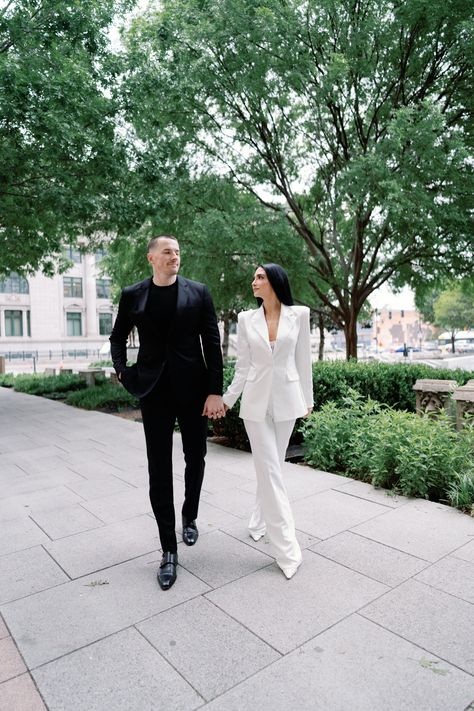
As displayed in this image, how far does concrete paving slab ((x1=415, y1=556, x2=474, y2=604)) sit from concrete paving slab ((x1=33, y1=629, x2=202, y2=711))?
1.69m

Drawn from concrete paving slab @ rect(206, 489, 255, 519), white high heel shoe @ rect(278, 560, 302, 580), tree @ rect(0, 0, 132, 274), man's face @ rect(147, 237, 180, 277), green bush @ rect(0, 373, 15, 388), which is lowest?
green bush @ rect(0, 373, 15, 388)

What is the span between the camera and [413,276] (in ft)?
52.8

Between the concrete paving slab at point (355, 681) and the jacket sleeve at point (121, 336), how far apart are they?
2.01 metres

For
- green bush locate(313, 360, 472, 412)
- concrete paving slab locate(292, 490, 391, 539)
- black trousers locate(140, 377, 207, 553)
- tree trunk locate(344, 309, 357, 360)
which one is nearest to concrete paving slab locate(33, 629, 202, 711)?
black trousers locate(140, 377, 207, 553)

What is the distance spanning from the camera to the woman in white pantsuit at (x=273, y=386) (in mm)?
3236

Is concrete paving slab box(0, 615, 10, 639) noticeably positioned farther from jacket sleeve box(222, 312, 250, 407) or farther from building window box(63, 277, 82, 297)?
building window box(63, 277, 82, 297)

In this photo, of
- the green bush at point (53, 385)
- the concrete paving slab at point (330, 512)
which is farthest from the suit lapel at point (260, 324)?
the green bush at point (53, 385)

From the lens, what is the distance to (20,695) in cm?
217

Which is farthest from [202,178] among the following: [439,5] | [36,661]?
[36,661]

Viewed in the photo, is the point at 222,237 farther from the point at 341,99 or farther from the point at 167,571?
the point at 167,571

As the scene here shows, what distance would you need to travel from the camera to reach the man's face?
3.16 metres

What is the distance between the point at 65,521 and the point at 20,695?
224 centimetres

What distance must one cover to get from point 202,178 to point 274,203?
8.95ft

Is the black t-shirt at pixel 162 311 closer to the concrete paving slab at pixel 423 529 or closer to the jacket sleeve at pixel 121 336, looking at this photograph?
the jacket sleeve at pixel 121 336
